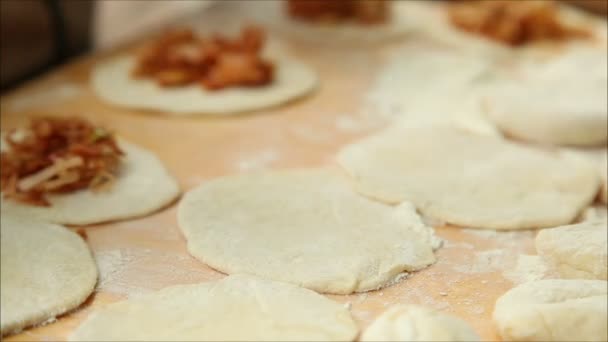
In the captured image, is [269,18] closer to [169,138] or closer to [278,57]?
[278,57]

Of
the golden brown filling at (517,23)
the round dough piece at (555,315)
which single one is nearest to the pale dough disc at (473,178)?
the round dough piece at (555,315)

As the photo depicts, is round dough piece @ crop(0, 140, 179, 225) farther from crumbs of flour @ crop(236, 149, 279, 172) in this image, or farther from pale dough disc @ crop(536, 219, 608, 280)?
pale dough disc @ crop(536, 219, 608, 280)

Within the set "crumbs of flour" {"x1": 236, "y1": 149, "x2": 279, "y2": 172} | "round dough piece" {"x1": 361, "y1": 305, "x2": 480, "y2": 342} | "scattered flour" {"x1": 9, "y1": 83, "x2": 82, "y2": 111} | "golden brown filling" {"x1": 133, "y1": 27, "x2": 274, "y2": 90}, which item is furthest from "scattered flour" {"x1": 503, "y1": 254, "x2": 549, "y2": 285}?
"scattered flour" {"x1": 9, "y1": 83, "x2": 82, "y2": 111}

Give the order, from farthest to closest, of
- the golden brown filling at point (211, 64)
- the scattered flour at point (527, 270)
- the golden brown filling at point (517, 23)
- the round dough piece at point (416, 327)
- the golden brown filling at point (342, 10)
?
the golden brown filling at point (342, 10), the golden brown filling at point (517, 23), the golden brown filling at point (211, 64), the scattered flour at point (527, 270), the round dough piece at point (416, 327)

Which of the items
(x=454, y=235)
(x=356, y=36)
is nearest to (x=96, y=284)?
(x=454, y=235)

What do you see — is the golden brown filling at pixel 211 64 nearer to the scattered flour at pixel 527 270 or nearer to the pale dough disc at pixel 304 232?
the pale dough disc at pixel 304 232

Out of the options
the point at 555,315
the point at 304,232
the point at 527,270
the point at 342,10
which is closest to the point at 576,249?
the point at 527,270
